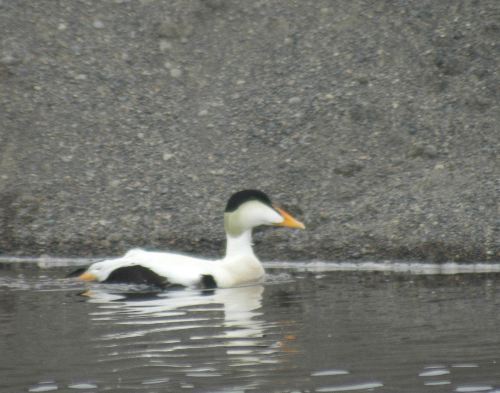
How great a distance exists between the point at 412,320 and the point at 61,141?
30.6ft

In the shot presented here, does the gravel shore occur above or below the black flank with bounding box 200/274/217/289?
above

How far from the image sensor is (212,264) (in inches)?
566

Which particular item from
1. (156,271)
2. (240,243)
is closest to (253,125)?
(240,243)

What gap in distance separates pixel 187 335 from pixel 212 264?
368 cm

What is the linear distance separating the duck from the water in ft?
0.67

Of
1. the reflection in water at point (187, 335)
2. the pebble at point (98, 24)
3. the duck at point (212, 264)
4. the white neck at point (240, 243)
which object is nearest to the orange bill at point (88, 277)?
the duck at point (212, 264)

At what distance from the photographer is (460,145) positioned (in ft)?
60.4

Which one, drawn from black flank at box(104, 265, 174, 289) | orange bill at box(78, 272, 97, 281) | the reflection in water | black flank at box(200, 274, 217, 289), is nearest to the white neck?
black flank at box(200, 274, 217, 289)

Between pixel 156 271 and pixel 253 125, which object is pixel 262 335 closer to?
pixel 156 271

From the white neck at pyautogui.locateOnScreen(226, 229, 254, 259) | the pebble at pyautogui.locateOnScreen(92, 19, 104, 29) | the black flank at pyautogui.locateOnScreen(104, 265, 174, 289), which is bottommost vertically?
the black flank at pyautogui.locateOnScreen(104, 265, 174, 289)

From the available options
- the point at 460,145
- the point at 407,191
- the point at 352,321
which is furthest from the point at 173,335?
the point at 460,145

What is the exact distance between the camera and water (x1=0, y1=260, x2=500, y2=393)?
8.80 m

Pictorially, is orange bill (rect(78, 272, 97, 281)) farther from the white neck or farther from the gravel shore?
the gravel shore

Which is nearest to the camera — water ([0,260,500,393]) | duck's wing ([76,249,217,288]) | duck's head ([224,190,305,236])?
water ([0,260,500,393])
